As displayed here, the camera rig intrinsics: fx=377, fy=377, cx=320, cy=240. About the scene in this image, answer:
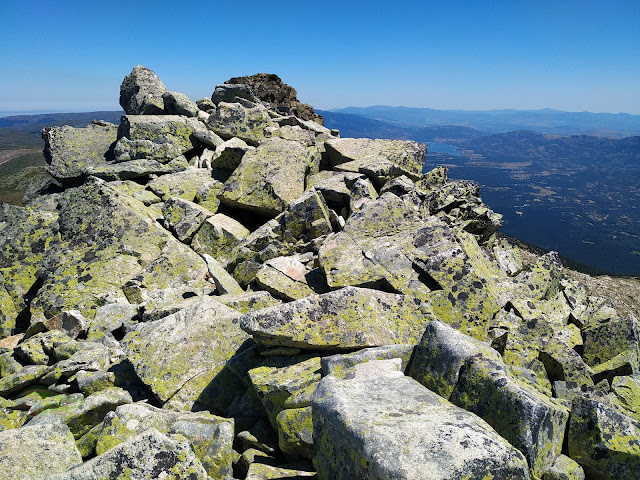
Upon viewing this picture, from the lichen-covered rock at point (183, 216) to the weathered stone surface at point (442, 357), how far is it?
456 inches

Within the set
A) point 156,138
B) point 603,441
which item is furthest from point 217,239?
point 603,441

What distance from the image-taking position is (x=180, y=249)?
1473cm

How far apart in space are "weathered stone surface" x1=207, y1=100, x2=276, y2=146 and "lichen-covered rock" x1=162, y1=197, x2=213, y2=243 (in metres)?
7.27

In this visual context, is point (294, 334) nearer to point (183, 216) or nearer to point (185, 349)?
point (185, 349)

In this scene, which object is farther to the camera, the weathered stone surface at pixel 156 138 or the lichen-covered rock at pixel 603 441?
the weathered stone surface at pixel 156 138

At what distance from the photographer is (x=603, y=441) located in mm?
6379

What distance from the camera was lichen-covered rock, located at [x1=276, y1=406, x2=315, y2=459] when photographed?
6.73 metres

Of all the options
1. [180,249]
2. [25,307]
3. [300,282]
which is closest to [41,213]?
[25,307]

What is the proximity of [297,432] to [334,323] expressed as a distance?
2444 mm

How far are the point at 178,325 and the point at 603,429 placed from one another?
9329 mm

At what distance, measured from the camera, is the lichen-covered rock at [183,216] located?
1592cm

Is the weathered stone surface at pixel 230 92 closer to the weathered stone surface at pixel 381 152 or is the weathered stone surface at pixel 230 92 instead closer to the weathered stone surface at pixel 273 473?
the weathered stone surface at pixel 381 152

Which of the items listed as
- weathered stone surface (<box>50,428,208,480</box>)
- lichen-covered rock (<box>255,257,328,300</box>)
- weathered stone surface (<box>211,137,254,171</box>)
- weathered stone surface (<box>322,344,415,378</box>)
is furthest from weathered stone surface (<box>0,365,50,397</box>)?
weathered stone surface (<box>211,137,254,171</box>)

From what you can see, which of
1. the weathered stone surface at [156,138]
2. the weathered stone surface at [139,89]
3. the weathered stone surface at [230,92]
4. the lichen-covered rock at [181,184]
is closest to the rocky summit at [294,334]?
the lichen-covered rock at [181,184]
